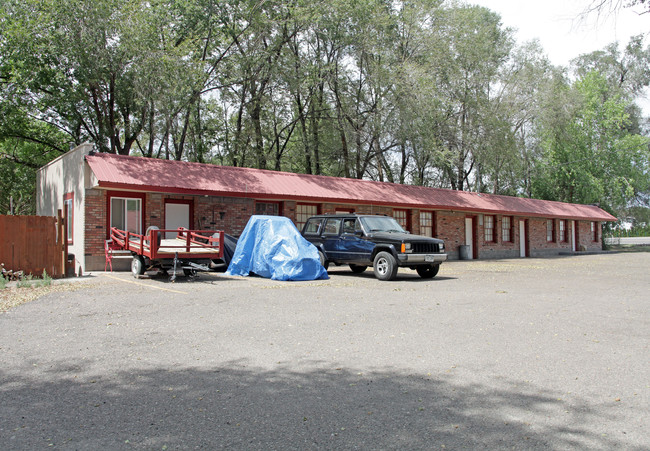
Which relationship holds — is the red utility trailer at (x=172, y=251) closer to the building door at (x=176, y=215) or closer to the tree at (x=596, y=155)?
the building door at (x=176, y=215)

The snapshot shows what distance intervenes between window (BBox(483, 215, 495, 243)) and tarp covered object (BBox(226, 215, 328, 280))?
56.1ft

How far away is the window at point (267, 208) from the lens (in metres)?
19.7

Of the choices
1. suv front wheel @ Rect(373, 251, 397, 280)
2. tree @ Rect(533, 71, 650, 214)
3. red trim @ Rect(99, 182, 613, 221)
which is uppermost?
tree @ Rect(533, 71, 650, 214)

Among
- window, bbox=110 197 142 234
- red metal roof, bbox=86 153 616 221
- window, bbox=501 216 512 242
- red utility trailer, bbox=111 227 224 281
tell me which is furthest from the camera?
window, bbox=501 216 512 242

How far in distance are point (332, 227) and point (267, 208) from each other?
5166mm

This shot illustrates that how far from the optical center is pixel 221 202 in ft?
60.1

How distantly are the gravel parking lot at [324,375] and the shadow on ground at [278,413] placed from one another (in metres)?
0.02

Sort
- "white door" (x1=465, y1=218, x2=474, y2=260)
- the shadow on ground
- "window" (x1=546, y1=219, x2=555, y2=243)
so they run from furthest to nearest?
"window" (x1=546, y1=219, x2=555, y2=243) < "white door" (x1=465, y1=218, x2=474, y2=260) < the shadow on ground

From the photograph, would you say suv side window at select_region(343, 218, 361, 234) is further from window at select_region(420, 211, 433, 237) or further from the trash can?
the trash can

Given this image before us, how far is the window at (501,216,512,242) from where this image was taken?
29.8 meters

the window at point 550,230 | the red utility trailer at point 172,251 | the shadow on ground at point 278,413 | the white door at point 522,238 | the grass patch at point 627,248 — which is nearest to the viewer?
the shadow on ground at point 278,413

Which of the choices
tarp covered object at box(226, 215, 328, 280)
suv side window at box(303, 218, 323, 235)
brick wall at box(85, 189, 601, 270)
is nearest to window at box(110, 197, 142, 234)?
brick wall at box(85, 189, 601, 270)

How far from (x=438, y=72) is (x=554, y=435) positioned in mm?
27863

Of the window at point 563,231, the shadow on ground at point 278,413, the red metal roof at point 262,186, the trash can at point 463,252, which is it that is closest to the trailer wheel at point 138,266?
the red metal roof at point 262,186
